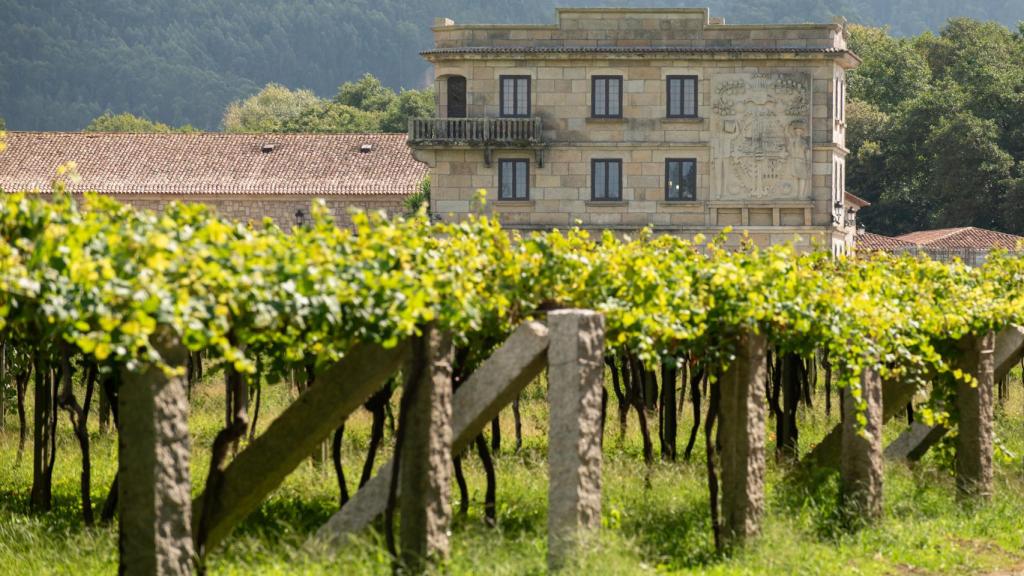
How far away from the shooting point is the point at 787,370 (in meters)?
18.9

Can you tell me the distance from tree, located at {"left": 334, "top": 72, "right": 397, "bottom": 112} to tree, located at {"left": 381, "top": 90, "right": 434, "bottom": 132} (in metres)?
4.75

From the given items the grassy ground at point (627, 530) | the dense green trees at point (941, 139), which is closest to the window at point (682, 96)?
the dense green trees at point (941, 139)

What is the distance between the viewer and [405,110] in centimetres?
10431

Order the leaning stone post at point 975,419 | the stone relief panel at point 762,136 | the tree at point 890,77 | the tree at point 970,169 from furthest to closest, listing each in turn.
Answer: the tree at point 890,77, the tree at point 970,169, the stone relief panel at point 762,136, the leaning stone post at point 975,419

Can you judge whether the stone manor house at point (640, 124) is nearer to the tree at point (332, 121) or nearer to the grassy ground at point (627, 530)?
the grassy ground at point (627, 530)

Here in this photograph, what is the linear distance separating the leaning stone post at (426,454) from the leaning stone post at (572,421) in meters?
0.80

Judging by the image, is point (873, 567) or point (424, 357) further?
point (873, 567)

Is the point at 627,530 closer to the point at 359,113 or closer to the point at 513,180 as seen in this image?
the point at 513,180

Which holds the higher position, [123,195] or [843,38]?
[843,38]

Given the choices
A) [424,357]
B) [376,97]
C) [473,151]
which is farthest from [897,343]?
[376,97]

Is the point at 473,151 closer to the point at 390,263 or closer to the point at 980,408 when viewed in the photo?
the point at 980,408

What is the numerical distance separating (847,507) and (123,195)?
54.4 metres

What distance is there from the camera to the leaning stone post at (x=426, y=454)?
380 inches

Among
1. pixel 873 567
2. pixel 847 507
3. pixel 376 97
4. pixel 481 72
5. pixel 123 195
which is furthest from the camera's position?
pixel 376 97
